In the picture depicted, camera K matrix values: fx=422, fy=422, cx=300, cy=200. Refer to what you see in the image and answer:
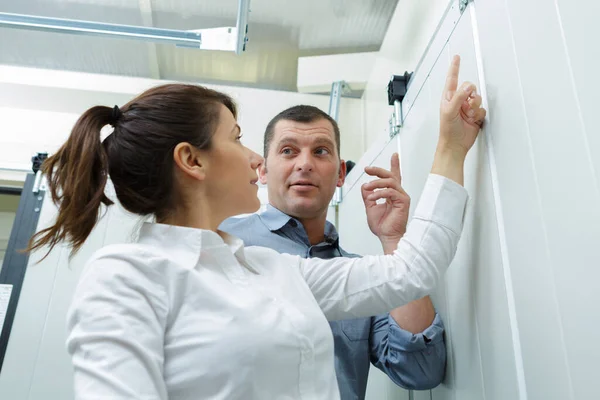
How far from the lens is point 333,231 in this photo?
48.4 inches

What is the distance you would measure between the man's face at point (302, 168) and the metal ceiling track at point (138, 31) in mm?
556

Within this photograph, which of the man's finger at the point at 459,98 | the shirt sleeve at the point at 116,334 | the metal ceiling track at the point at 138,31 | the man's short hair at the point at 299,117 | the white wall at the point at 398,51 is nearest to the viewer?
the shirt sleeve at the point at 116,334

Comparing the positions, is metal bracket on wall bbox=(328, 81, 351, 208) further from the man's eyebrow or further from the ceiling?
the man's eyebrow


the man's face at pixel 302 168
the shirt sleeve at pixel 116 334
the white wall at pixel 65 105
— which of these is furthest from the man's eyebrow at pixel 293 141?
the white wall at pixel 65 105

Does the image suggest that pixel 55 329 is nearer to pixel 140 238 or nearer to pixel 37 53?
pixel 140 238

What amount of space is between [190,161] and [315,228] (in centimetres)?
55

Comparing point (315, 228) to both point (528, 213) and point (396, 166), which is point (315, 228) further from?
point (528, 213)

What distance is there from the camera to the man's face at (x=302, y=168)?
3.73 ft

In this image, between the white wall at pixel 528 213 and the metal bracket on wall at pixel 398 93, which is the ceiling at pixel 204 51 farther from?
the white wall at pixel 528 213

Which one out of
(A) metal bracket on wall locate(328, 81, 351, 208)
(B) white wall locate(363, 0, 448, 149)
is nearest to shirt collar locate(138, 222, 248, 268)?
(B) white wall locate(363, 0, 448, 149)

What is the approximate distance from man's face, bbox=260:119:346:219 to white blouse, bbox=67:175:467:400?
0.38m

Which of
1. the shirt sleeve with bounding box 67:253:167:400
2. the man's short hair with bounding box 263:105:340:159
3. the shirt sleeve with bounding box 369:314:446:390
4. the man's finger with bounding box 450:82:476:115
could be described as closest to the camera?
the shirt sleeve with bounding box 67:253:167:400

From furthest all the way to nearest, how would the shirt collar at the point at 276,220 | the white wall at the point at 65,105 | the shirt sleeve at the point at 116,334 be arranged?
1. the white wall at the point at 65,105
2. the shirt collar at the point at 276,220
3. the shirt sleeve at the point at 116,334

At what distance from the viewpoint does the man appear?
0.87m
